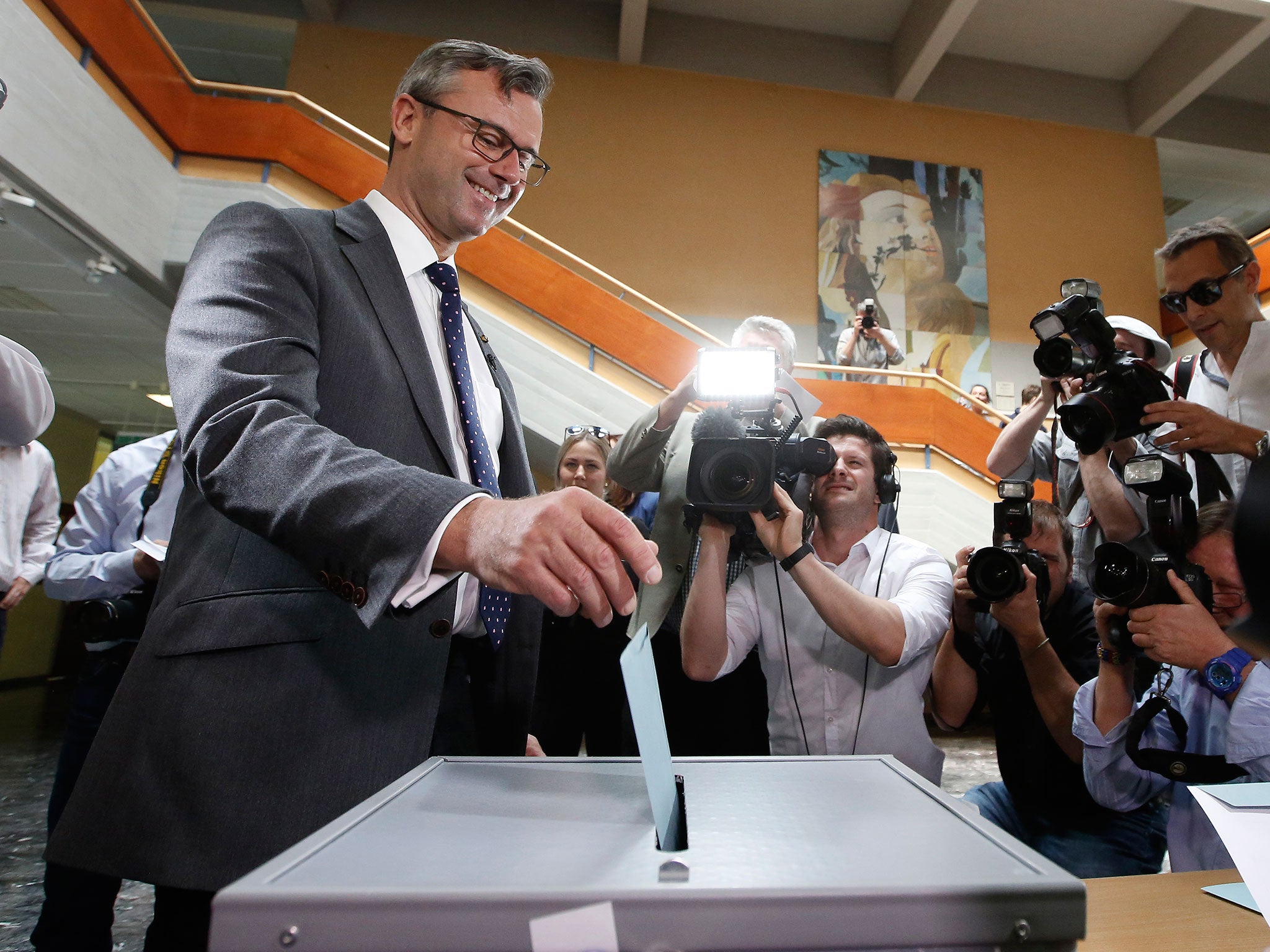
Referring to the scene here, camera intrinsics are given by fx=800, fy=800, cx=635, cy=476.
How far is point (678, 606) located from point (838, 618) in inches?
27.4

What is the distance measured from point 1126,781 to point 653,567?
1338 millimetres

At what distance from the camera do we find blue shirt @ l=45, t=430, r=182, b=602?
2111 millimetres

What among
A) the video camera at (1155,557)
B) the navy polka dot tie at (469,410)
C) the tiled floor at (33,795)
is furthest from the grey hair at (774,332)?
the tiled floor at (33,795)

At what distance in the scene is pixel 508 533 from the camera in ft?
1.90

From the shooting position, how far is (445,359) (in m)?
1.09

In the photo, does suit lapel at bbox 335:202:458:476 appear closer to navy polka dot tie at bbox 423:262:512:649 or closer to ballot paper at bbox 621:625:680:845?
navy polka dot tie at bbox 423:262:512:649

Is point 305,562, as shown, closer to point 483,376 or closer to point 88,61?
point 483,376

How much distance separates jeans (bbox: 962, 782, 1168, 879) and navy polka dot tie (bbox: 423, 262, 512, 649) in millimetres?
1295

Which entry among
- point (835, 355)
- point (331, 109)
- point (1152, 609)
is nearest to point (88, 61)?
point (331, 109)

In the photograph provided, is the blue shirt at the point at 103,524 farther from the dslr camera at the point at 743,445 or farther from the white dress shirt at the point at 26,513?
the dslr camera at the point at 743,445

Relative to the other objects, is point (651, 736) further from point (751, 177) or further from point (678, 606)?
point (751, 177)

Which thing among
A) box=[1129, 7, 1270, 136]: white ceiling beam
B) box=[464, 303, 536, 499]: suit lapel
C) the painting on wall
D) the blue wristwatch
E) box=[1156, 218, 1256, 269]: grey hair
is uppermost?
box=[1129, 7, 1270, 136]: white ceiling beam

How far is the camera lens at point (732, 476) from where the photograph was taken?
1.67m

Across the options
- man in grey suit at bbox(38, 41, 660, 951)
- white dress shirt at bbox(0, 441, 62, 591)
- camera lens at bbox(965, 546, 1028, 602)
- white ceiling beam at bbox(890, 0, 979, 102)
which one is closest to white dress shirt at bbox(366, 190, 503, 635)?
man in grey suit at bbox(38, 41, 660, 951)
